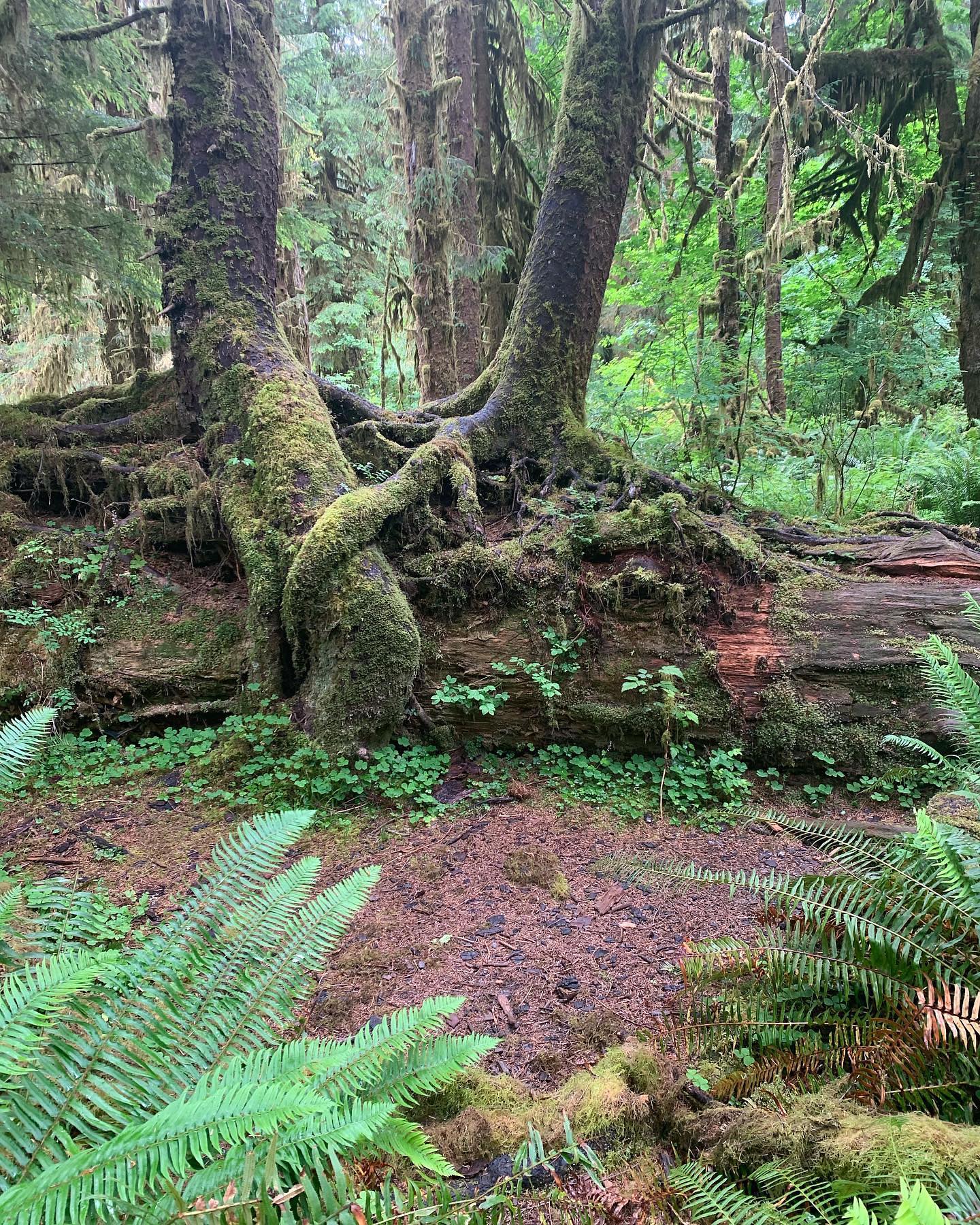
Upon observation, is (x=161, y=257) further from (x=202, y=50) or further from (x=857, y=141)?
(x=857, y=141)

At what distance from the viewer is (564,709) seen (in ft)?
15.3

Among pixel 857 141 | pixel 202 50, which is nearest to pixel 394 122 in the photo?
pixel 202 50

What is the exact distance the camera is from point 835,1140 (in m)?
1.59

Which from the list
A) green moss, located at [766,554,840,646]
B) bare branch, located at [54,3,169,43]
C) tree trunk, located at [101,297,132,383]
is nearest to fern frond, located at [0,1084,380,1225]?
green moss, located at [766,554,840,646]

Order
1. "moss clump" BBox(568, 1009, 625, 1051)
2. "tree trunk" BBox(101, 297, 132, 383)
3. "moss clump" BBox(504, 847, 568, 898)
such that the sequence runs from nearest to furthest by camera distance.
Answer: "moss clump" BBox(568, 1009, 625, 1051) < "moss clump" BBox(504, 847, 568, 898) < "tree trunk" BBox(101, 297, 132, 383)

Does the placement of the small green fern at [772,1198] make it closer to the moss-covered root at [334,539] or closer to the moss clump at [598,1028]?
the moss clump at [598,1028]

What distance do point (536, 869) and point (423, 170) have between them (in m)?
7.87

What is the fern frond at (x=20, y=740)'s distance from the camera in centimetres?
213

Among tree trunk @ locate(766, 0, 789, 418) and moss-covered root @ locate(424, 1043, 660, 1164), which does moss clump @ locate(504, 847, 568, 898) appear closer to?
moss-covered root @ locate(424, 1043, 660, 1164)

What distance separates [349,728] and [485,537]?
1.93 meters

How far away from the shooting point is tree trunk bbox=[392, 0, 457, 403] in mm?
7727

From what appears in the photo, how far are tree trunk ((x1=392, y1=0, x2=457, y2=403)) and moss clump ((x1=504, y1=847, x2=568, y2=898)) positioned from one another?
680 centimetres

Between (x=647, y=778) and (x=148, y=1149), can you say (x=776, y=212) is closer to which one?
(x=647, y=778)

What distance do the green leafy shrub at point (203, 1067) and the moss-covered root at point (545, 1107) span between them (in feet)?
1.05
